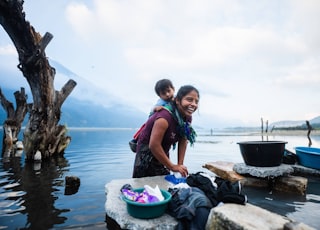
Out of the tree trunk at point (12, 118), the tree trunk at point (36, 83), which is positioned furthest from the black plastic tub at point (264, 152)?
the tree trunk at point (12, 118)

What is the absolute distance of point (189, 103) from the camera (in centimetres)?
334

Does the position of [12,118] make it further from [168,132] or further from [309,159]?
[309,159]

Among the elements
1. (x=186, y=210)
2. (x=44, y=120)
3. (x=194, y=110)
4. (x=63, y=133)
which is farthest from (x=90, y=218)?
(x=63, y=133)

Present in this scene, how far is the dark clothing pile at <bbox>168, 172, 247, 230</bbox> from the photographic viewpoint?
2.30 meters

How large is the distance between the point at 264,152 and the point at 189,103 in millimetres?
3993

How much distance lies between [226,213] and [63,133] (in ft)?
41.2

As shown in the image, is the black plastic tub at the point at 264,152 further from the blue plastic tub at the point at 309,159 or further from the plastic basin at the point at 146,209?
the plastic basin at the point at 146,209

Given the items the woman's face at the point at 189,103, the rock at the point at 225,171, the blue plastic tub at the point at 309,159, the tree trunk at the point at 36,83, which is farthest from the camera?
the tree trunk at the point at 36,83

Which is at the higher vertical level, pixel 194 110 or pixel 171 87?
pixel 171 87

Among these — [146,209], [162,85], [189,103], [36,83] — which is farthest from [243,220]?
[36,83]

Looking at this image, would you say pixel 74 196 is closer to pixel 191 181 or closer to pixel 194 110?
pixel 191 181

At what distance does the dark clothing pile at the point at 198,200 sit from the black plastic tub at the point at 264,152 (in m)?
3.75

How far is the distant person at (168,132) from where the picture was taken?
10.4 feet

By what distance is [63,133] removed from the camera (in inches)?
497
